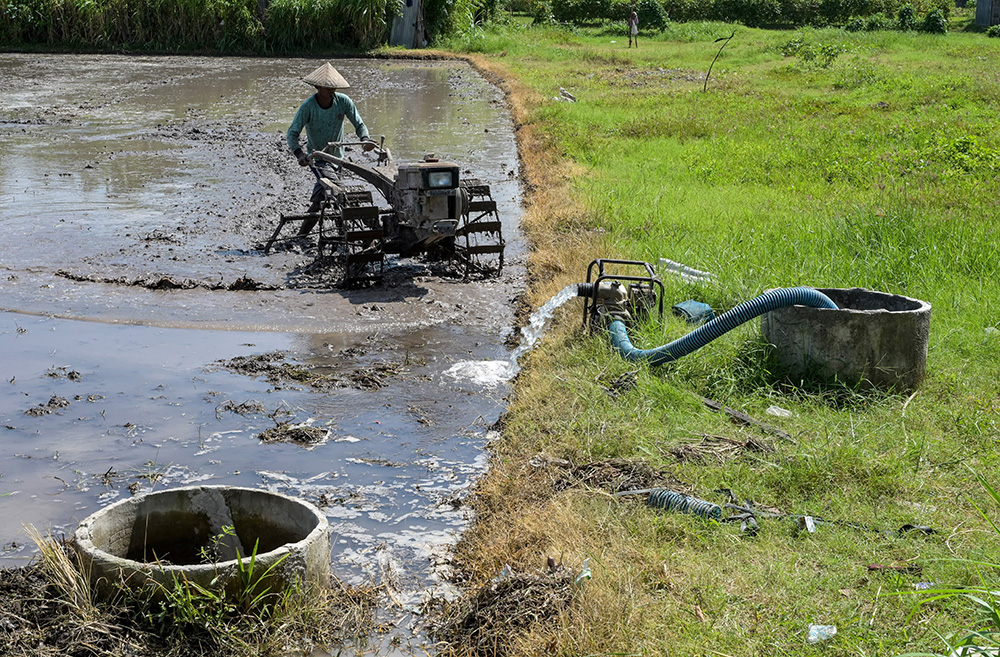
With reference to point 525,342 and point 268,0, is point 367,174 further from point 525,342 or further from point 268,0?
point 268,0

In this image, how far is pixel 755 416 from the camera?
6105 mm

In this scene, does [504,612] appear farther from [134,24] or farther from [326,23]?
[134,24]

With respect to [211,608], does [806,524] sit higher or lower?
higher

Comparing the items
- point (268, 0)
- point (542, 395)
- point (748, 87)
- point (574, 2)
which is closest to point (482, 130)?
point (748, 87)

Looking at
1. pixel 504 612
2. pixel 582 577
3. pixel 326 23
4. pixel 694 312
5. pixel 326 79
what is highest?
pixel 326 23

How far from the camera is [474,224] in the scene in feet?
32.6

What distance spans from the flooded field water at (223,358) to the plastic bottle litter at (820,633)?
175cm

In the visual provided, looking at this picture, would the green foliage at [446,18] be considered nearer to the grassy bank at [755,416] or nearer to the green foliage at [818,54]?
the green foliage at [818,54]

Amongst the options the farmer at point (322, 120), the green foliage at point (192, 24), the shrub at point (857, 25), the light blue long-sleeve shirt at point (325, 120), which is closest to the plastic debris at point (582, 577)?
the farmer at point (322, 120)

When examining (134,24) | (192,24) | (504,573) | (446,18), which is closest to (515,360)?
(504,573)

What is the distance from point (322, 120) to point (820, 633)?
330 inches

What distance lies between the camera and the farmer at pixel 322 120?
405 inches

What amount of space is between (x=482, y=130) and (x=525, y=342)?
12.5 meters

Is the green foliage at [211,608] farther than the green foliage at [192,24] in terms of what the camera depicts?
No
